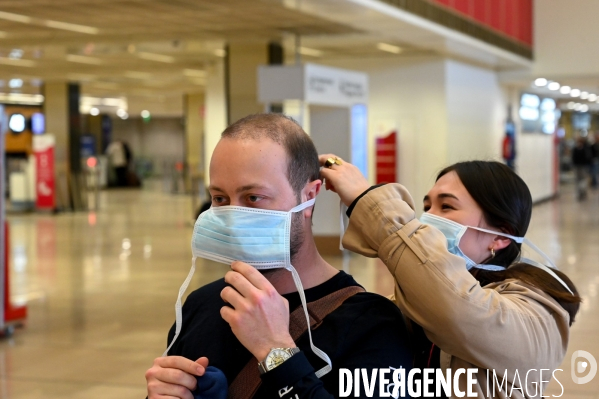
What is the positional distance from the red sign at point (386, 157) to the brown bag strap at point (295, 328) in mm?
12861

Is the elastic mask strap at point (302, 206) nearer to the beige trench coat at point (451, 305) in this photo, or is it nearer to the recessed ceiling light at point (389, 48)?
the beige trench coat at point (451, 305)

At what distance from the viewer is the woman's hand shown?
5.78 ft

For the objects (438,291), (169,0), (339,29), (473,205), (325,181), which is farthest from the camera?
(339,29)

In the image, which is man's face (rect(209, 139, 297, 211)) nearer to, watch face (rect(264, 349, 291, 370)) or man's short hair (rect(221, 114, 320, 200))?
man's short hair (rect(221, 114, 320, 200))

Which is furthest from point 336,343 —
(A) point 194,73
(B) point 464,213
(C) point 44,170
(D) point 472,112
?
(C) point 44,170

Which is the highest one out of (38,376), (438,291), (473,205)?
(473,205)

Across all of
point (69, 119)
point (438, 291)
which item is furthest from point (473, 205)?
point (69, 119)

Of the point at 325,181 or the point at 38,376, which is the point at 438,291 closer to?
the point at 325,181

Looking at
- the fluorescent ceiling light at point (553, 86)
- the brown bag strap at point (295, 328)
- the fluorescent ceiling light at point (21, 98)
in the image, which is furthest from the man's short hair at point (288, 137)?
the fluorescent ceiling light at point (21, 98)

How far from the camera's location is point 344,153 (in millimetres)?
11227

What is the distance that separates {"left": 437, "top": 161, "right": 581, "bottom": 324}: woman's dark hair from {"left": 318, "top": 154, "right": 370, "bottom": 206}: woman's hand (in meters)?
0.36

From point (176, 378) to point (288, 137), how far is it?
0.55 m

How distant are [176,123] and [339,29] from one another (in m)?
29.0

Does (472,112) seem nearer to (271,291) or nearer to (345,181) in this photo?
(345,181)
